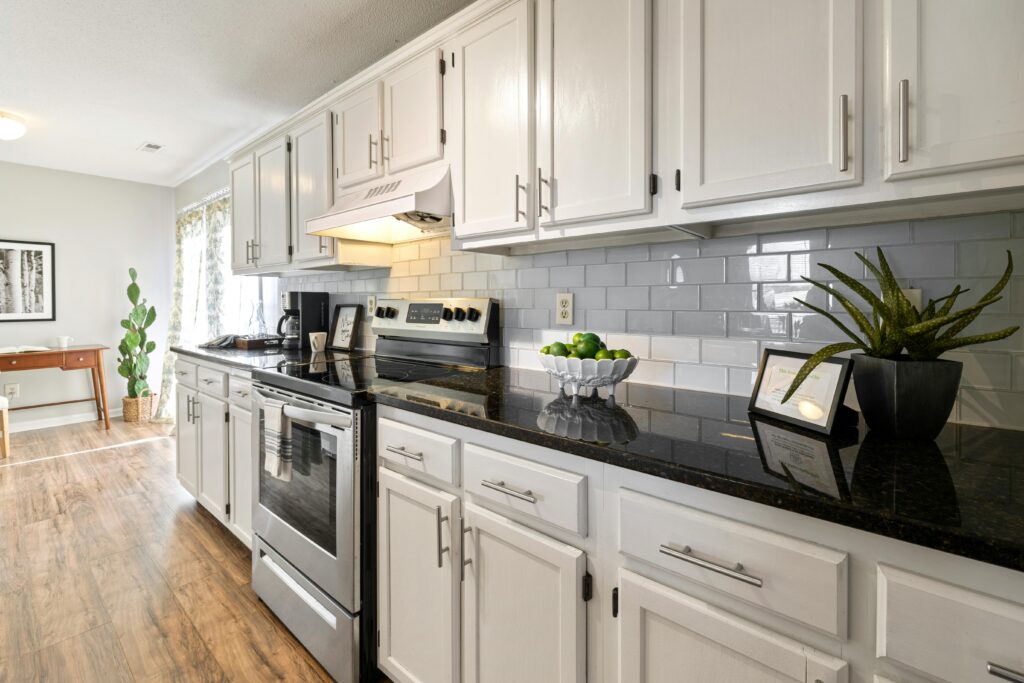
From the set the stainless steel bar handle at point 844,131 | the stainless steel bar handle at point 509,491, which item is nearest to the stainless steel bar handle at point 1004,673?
the stainless steel bar handle at point 509,491

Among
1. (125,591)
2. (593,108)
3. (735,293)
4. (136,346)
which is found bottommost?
(125,591)

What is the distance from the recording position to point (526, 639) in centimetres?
117

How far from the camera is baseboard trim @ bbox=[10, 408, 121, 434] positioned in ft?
16.0

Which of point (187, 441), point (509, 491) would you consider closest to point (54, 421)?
point (187, 441)

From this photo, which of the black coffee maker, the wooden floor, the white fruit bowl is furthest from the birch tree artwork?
the white fruit bowl

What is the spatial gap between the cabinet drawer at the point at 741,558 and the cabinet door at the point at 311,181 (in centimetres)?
214

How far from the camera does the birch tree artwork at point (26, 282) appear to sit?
4727mm

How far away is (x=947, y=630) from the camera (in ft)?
2.10

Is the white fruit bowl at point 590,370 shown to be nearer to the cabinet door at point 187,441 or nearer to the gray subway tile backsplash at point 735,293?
the gray subway tile backsplash at point 735,293

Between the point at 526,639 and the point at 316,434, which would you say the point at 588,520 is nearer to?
the point at 526,639

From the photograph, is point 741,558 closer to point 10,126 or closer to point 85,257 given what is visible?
point 10,126

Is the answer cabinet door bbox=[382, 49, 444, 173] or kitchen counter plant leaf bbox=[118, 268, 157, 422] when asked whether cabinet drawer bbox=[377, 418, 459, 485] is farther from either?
kitchen counter plant leaf bbox=[118, 268, 157, 422]

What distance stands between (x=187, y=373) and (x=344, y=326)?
989 mm

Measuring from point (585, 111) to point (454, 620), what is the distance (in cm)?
147
